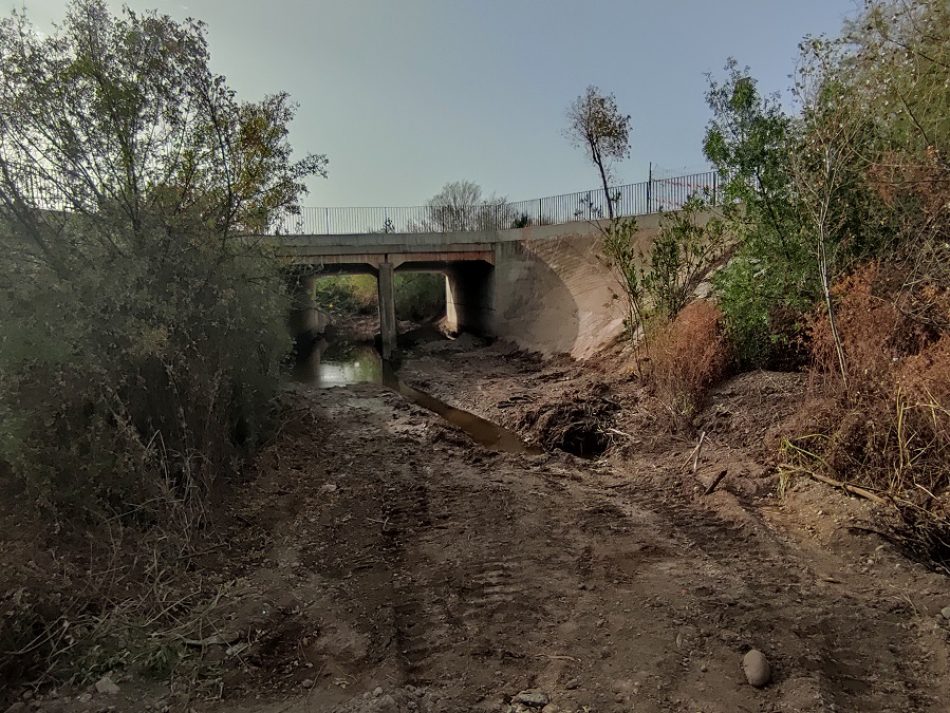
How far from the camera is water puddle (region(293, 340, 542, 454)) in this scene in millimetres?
11070

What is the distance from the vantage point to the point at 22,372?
4.64 meters

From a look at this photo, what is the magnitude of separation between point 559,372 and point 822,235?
970 cm

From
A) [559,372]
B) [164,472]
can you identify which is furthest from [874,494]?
[559,372]

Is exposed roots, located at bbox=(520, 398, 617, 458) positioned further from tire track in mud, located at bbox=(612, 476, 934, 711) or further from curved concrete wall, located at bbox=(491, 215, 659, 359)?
curved concrete wall, located at bbox=(491, 215, 659, 359)

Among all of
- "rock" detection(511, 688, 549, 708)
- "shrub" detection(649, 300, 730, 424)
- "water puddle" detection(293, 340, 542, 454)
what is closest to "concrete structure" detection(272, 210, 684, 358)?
"water puddle" detection(293, 340, 542, 454)

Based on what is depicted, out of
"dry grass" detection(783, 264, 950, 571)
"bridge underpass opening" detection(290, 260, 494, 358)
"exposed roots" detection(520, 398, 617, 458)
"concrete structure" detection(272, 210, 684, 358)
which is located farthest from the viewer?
"bridge underpass opening" detection(290, 260, 494, 358)

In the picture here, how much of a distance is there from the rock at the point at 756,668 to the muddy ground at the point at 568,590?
48 mm

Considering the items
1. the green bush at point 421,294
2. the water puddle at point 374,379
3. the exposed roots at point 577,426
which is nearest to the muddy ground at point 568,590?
the exposed roots at point 577,426

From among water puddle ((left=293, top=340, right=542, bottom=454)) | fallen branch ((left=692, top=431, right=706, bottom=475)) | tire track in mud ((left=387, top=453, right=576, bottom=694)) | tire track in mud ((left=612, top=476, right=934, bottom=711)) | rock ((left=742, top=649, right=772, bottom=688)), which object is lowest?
water puddle ((left=293, top=340, right=542, bottom=454))

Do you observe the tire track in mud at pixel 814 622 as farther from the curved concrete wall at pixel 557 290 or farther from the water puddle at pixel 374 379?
the curved concrete wall at pixel 557 290

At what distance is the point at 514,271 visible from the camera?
24.4 m

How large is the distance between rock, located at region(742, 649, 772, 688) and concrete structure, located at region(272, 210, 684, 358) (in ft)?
46.1

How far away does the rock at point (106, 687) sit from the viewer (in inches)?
138

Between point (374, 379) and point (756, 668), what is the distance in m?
17.1
